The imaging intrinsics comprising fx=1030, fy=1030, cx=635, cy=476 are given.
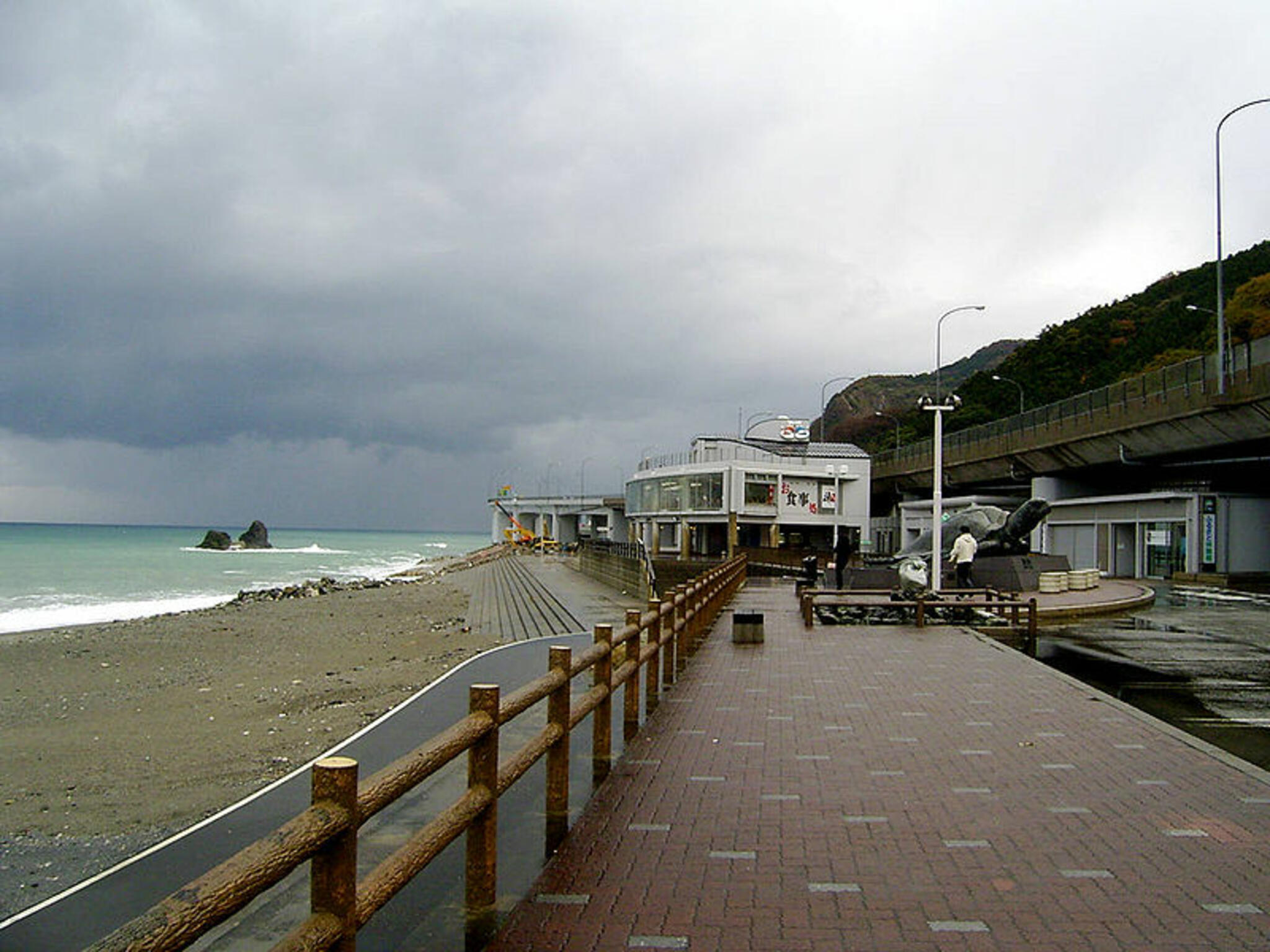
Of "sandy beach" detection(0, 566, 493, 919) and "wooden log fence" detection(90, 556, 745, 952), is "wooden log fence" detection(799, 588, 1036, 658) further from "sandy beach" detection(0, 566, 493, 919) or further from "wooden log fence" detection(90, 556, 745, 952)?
"wooden log fence" detection(90, 556, 745, 952)

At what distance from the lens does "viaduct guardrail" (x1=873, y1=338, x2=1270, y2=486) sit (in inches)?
1268

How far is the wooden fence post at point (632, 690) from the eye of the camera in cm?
817

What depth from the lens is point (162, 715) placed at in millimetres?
14023

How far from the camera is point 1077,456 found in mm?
46375

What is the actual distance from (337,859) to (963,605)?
52.3ft

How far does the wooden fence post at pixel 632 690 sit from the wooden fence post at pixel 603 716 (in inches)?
41.6

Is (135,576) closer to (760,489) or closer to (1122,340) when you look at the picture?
(760,489)

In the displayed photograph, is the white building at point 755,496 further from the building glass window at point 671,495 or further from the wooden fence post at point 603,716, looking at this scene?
the wooden fence post at point 603,716

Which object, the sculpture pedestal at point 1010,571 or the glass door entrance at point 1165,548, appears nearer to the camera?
the sculpture pedestal at point 1010,571

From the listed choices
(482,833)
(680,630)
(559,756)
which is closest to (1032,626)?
(680,630)

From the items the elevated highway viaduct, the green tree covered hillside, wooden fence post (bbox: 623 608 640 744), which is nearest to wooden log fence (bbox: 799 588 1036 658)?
wooden fence post (bbox: 623 608 640 744)

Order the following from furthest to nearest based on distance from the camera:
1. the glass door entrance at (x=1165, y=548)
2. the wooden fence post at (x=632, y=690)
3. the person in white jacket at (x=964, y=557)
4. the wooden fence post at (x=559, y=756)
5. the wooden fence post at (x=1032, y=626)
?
the glass door entrance at (x=1165, y=548) → the person in white jacket at (x=964, y=557) → the wooden fence post at (x=1032, y=626) → the wooden fence post at (x=632, y=690) → the wooden fence post at (x=559, y=756)

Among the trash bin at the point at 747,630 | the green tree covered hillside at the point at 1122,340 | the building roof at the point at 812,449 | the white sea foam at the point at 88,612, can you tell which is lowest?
the white sea foam at the point at 88,612

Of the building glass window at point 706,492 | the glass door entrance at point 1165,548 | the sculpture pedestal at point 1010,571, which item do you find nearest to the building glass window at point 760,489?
the building glass window at point 706,492
